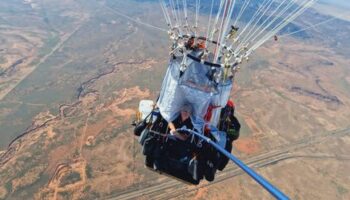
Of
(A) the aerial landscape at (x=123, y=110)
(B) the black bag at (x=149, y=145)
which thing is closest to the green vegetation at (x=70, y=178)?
(A) the aerial landscape at (x=123, y=110)

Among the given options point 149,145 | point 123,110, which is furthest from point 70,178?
point 149,145

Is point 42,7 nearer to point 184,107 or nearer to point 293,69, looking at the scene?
point 293,69

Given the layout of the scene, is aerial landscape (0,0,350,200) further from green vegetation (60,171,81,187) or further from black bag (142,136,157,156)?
black bag (142,136,157,156)

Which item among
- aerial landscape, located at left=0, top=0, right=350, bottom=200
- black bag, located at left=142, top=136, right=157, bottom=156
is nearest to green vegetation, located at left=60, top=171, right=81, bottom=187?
aerial landscape, located at left=0, top=0, right=350, bottom=200

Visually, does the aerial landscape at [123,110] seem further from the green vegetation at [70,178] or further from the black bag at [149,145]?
the black bag at [149,145]

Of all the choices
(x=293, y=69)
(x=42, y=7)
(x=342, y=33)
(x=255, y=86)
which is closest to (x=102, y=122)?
(x=255, y=86)

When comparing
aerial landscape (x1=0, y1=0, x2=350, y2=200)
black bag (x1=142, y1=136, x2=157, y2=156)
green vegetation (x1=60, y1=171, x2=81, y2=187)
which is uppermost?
black bag (x1=142, y1=136, x2=157, y2=156)
